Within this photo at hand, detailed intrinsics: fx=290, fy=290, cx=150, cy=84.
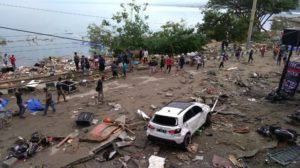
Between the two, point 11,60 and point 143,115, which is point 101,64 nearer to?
point 143,115

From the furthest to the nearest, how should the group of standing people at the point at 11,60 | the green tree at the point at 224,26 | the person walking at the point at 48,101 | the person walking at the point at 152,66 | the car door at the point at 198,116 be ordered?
the green tree at the point at 224,26, the group of standing people at the point at 11,60, the person walking at the point at 152,66, the person walking at the point at 48,101, the car door at the point at 198,116

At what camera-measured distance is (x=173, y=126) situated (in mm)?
11406

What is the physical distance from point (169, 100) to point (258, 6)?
3698 centimetres

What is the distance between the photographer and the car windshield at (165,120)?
11.5 metres

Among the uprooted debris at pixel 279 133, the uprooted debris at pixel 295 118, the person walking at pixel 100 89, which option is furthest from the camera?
the person walking at pixel 100 89

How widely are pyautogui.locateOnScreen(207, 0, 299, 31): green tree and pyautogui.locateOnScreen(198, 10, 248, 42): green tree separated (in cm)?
531

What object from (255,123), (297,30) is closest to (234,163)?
(255,123)

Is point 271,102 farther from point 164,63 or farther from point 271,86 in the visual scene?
point 164,63

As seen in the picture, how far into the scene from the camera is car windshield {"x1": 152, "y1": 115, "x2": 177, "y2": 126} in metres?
11.5

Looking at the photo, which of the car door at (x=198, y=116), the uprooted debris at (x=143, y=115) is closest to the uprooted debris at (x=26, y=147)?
the uprooted debris at (x=143, y=115)

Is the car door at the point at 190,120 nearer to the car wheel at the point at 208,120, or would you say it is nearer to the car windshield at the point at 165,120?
the car windshield at the point at 165,120

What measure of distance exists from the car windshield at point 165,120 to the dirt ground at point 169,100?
1205 millimetres

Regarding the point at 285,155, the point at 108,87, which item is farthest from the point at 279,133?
the point at 108,87

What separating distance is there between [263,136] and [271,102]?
214 inches
